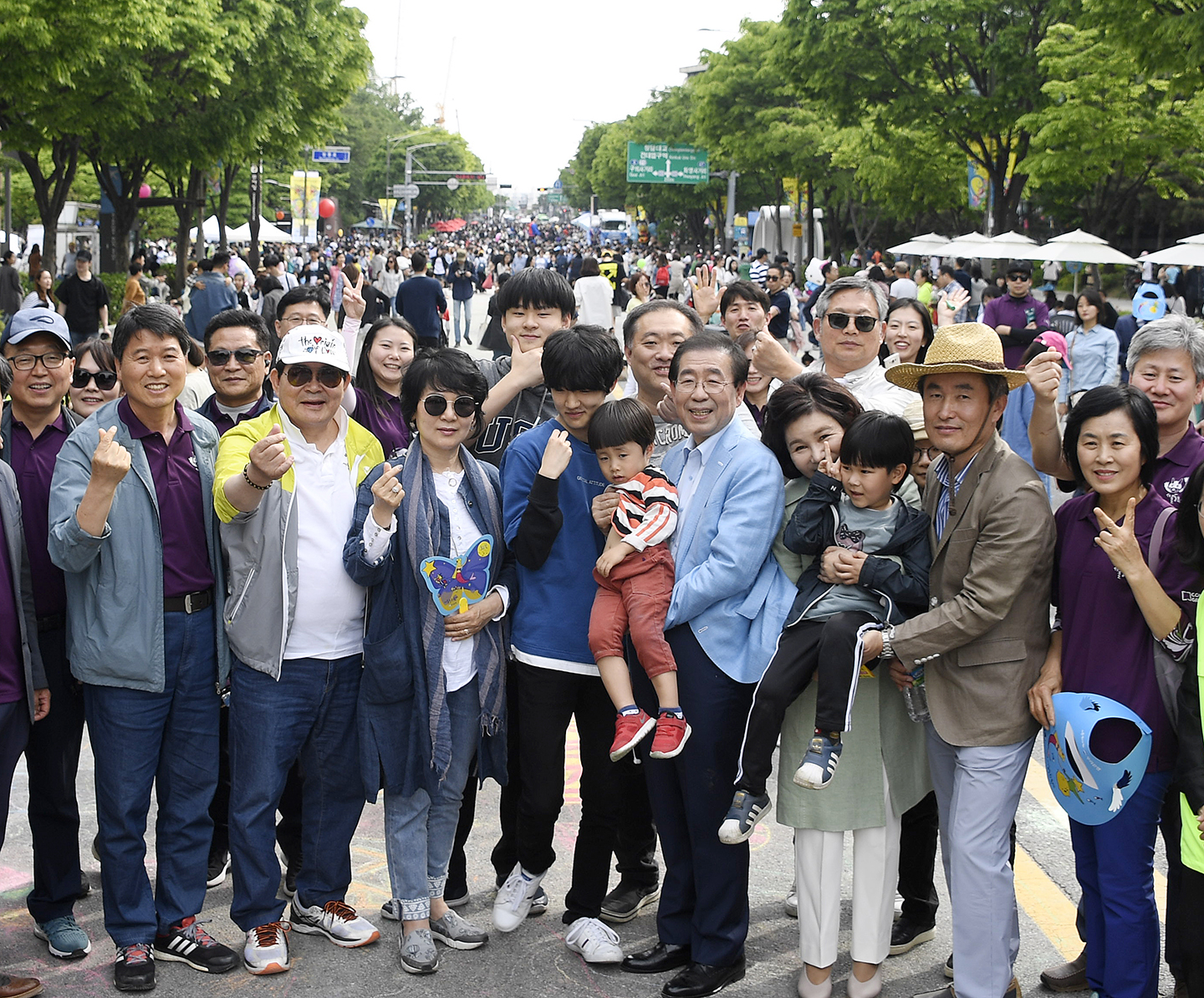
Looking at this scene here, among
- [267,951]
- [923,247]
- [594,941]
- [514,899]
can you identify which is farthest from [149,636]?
[923,247]

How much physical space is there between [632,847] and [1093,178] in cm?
2608

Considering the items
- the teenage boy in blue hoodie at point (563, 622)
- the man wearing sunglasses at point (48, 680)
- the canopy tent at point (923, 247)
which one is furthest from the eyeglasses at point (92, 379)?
the canopy tent at point (923, 247)

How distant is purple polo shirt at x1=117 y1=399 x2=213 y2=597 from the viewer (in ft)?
12.5

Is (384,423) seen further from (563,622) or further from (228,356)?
(563,622)

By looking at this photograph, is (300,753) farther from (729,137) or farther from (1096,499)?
(729,137)

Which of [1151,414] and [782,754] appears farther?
[782,754]

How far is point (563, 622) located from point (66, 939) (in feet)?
6.20

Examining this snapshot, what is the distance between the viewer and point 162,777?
3.93 metres

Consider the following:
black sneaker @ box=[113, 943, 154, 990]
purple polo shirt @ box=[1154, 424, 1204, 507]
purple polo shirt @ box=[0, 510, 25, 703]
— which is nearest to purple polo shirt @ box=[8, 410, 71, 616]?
purple polo shirt @ box=[0, 510, 25, 703]

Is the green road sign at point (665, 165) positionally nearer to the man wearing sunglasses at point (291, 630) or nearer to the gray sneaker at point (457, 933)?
the man wearing sunglasses at point (291, 630)

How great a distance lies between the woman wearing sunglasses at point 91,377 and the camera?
5.09 metres

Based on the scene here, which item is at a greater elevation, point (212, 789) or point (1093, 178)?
point (1093, 178)

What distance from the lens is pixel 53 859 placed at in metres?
3.93

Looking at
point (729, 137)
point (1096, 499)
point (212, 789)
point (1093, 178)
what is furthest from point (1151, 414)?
point (729, 137)
